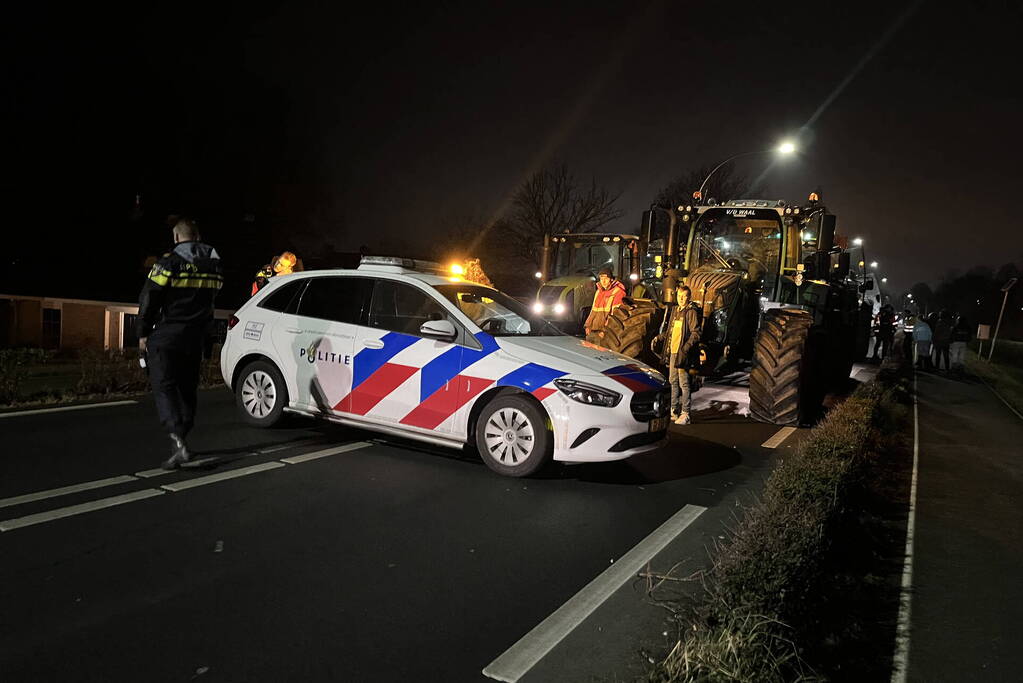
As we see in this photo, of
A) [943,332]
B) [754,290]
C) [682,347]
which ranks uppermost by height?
[754,290]

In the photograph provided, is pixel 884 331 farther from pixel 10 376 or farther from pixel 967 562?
pixel 10 376

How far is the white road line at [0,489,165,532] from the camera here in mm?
4340

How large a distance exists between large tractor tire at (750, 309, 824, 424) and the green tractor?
A: 5.86 metres

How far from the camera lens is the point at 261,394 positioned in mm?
7207

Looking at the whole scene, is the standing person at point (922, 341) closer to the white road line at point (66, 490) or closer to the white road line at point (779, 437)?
the white road line at point (779, 437)

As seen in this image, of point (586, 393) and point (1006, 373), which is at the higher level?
point (586, 393)

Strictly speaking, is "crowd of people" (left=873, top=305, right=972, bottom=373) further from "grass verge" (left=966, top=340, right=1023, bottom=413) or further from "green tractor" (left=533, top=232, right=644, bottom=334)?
"green tractor" (left=533, top=232, right=644, bottom=334)

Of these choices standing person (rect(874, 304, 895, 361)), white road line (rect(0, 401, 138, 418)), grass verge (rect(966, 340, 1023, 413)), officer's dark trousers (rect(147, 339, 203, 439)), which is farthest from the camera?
standing person (rect(874, 304, 895, 361))

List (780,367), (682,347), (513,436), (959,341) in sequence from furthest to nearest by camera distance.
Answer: (959,341), (780,367), (682,347), (513,436)

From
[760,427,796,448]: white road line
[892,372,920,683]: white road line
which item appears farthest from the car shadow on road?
[892,372,920,683]: white road line

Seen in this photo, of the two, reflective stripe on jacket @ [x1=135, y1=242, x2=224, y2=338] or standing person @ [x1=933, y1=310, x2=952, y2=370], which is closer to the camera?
reflective stripe on jacket @ [x1=135, y1=242, x2=224, y2=338]

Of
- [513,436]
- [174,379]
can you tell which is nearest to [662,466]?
[513,436]

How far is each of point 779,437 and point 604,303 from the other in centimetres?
314

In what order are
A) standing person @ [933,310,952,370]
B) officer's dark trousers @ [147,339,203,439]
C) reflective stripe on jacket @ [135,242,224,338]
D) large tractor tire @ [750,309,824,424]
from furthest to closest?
standing person @ [933,310,952,370] < large tractor tire @ [750,309,824,424] < officer's dark trousers @ [147,339,203,439] < reflective stripe on jacket @ [135,242,224,338]
